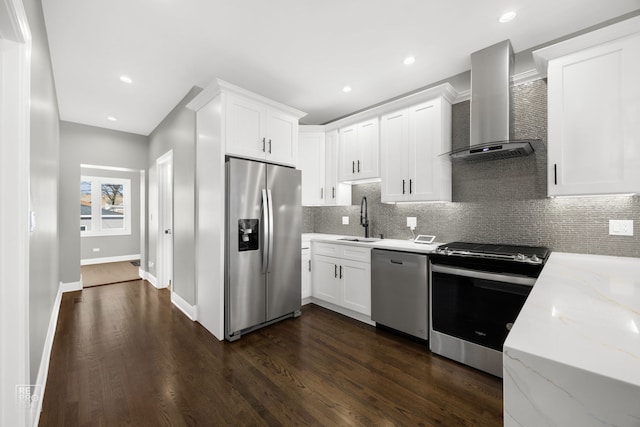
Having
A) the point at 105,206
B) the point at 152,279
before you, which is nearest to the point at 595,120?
the point at 152,279

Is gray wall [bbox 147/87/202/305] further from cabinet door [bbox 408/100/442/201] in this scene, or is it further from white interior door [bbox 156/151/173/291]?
cabinet door [bbox 408/100/442/201]

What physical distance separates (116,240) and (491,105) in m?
8.52

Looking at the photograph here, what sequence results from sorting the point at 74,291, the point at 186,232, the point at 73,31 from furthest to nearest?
1. the point at 74,291
2. the point at 186,232
3. the point at 73,31

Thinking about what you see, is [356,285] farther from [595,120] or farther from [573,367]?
[573,367]

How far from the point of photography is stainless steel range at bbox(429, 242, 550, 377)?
2.06m

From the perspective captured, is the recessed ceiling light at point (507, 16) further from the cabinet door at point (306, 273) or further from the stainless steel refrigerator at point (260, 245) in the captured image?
the cabinet door at point (306, 273)

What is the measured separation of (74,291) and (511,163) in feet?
21.0

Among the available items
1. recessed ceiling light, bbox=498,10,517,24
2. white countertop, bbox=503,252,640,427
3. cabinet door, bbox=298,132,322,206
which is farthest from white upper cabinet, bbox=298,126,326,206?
white countertop, bbox=503,252,640,427

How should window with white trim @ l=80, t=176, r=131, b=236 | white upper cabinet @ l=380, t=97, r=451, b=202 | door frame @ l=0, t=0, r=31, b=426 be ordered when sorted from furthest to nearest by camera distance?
window with white trim @ l=80, t=176, r=131, b=236 < white upper cabinet @ l=380, t=97, r=451, b=202 < door frame @ l=0, t=0, r=31, b=426

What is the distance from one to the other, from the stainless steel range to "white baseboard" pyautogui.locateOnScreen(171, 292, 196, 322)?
2690 mm

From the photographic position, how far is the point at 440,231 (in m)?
3.12

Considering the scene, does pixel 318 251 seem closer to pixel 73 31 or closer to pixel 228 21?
pixel 228 21

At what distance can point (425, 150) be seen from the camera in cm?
297

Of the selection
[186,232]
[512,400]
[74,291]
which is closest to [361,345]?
[512,400]
